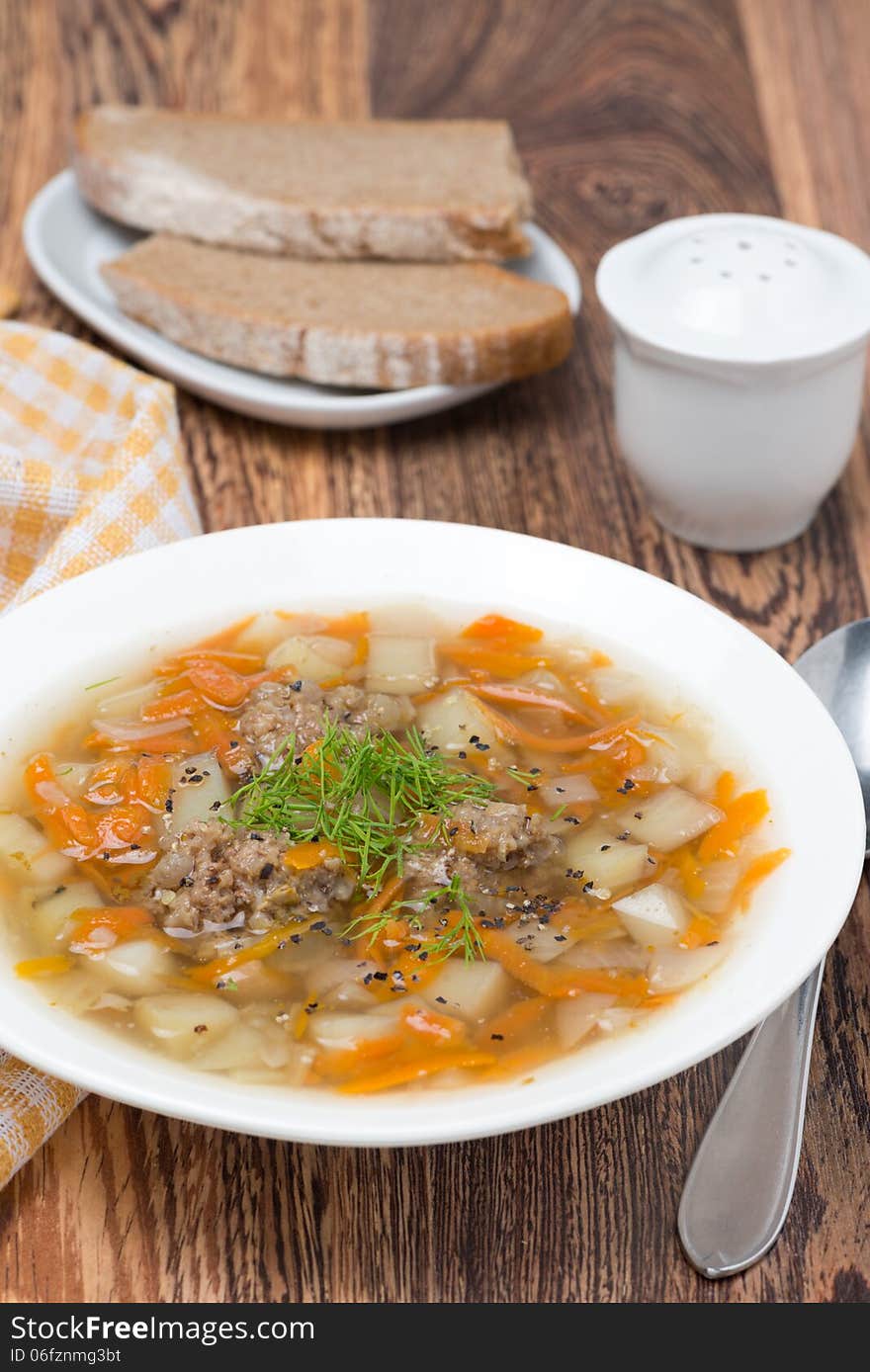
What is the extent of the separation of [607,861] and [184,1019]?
0.71 metres

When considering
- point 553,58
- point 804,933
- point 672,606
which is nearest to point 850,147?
point 553,58

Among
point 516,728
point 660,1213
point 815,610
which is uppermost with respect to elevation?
point 516,728

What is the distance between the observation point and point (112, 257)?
4.54m

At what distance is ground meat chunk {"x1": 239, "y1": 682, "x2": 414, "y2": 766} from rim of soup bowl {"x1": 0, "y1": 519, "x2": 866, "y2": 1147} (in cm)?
27

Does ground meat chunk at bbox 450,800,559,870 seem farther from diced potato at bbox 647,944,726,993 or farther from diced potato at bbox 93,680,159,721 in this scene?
diced potato at bbox 93,680,159,721

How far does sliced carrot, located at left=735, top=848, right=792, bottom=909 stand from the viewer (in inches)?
87.1

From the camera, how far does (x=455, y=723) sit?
8.41 ft

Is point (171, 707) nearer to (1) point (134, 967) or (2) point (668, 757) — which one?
(1) point (134, 967)

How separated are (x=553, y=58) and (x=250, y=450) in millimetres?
2621

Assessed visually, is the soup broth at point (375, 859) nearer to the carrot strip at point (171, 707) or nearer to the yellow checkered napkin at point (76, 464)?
the carrot strip at point (171, 707)

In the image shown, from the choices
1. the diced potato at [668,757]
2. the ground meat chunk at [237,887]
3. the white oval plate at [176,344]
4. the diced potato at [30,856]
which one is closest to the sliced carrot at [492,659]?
the diced potato at [668,757]

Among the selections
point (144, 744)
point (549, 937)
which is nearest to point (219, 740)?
point (144, 744)

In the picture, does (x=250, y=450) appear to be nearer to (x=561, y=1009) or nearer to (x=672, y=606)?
(x=672, y=606)

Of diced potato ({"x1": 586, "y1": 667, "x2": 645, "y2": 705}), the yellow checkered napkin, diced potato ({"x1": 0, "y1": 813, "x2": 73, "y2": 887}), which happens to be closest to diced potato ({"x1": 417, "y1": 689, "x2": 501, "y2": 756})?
diced potato ({"x1": 586, "y1": 667, "x2": 645, "y2": 705})
